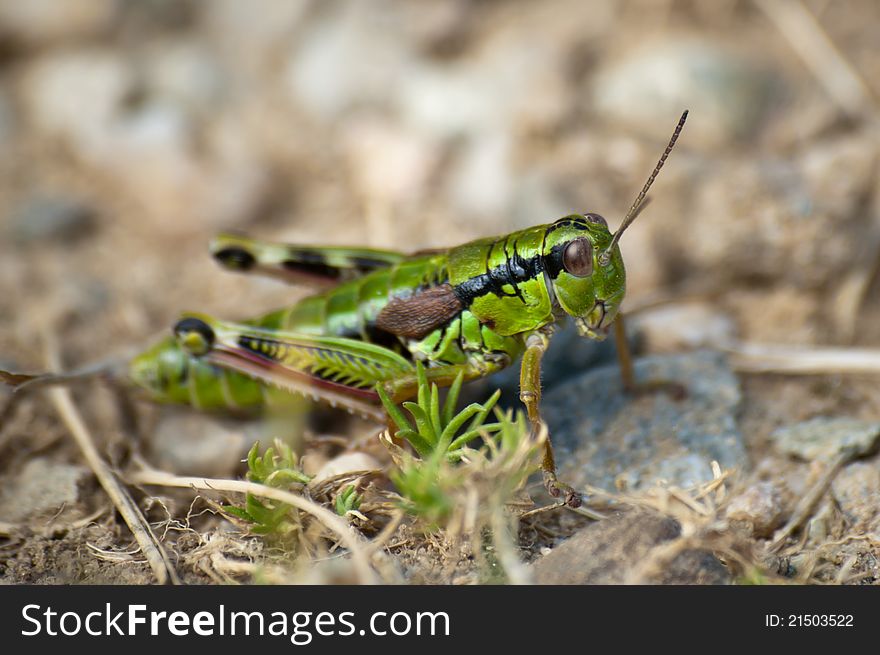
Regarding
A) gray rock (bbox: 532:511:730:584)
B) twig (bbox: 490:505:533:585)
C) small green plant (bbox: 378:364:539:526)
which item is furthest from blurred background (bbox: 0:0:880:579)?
twig (bbox: 490:505:533:585)

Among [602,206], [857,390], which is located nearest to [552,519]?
[857,390]

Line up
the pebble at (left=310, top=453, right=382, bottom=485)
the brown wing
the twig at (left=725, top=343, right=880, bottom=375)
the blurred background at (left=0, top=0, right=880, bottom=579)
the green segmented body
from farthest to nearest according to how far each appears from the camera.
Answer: the blurred background at (left=0, top=0, right=880, bottom=579)
the twig at (left=725, top=343, right=880, bottom=375)
the brown wing
the green segmented body
the pebble at (left=310, top=453, right=382, bottom=485)

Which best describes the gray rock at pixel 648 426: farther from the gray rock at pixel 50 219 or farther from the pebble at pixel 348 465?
the gray rock at pixel 50 219

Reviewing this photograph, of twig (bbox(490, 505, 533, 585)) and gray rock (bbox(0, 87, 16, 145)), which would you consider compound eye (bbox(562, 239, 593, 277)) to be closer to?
twig (bbox(490, 505, 533, 585))

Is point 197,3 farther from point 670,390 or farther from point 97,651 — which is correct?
point 97,651

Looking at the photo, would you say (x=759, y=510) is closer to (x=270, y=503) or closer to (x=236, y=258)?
(x=270, y=503)

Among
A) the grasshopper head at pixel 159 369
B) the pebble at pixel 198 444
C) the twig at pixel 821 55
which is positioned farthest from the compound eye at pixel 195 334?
the twig at pixel 821 55

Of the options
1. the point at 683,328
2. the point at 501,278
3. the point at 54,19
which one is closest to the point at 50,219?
the point at 54,19
